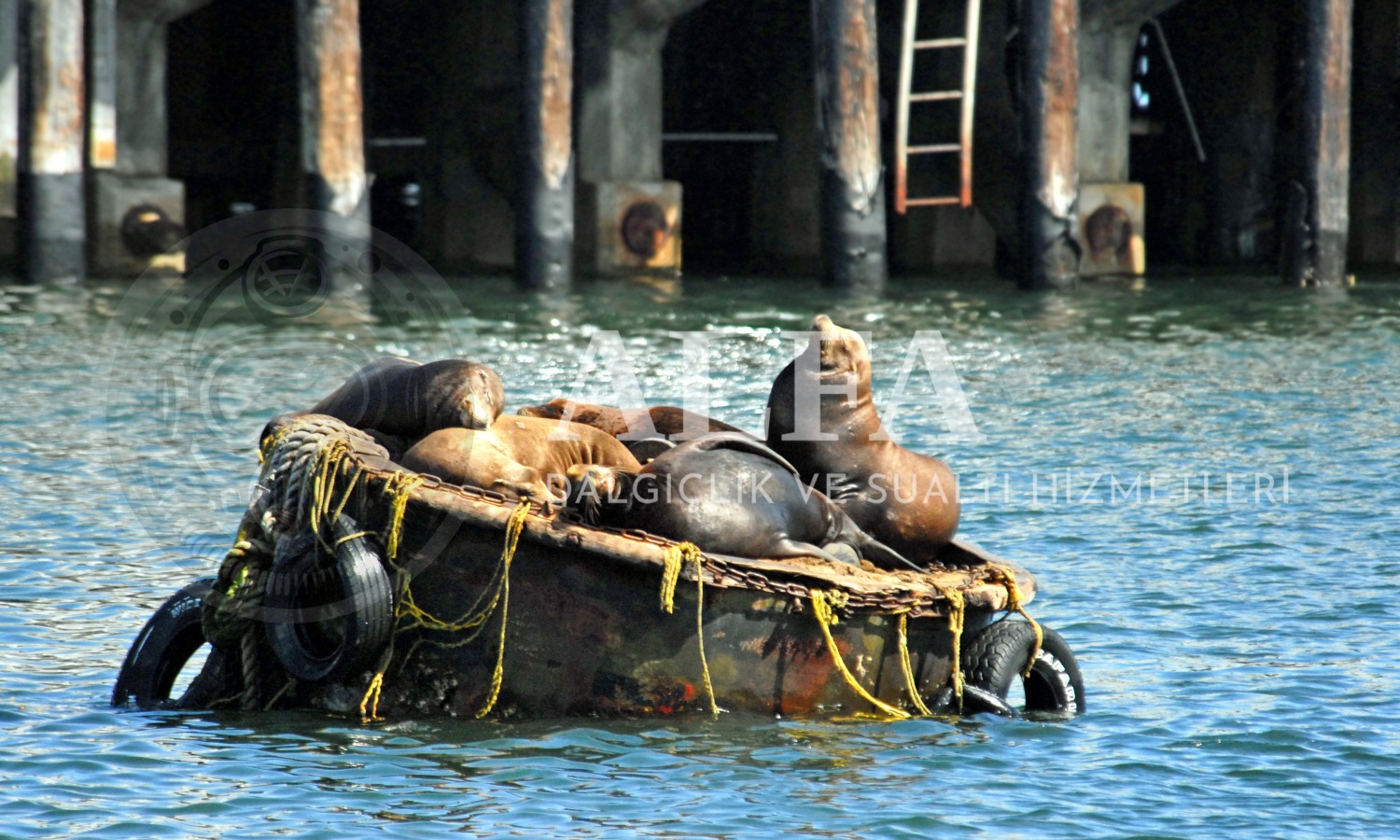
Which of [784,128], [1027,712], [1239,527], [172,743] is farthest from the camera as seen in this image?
[784,128]

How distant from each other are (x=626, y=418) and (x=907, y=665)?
162cm

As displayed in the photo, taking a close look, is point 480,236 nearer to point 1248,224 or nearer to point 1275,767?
point 1248,224

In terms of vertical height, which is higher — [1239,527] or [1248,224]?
[1248,224]

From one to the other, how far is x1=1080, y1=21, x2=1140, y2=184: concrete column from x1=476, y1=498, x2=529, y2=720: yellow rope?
15.0 meters

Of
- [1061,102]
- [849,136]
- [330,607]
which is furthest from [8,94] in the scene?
[330,607]

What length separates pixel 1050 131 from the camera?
17969 millimetres

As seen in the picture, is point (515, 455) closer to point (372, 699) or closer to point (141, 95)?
point (372, 699)

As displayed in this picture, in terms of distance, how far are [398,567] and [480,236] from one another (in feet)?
50.3

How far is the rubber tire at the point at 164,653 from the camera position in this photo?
6.75m

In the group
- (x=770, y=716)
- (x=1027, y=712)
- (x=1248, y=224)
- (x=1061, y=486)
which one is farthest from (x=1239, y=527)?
(x=1248, y=224)

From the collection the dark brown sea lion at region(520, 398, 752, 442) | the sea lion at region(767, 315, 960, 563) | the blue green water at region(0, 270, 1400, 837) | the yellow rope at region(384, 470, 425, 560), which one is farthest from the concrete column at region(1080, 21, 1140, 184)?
the yellow rope at region(384, 470, 425, 560)

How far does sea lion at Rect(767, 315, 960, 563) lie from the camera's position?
7.00 metres

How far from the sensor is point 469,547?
6309 millimetres

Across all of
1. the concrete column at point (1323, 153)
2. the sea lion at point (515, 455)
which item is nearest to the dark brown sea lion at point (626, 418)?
the sea lion at point (515, 455)
